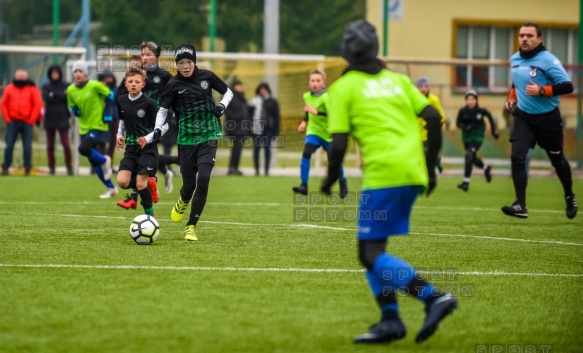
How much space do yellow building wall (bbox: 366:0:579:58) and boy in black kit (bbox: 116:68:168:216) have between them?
24053mm

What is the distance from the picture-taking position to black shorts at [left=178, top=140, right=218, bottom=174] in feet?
37.5

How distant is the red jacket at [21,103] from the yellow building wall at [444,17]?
15.4 metres

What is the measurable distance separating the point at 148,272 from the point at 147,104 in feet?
14.4

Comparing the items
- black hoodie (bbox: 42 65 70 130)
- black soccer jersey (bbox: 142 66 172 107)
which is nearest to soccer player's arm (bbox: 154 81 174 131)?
black soccer jersey (bbox: 142 66 172 107)

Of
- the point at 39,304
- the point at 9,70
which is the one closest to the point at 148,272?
the point at 39,304

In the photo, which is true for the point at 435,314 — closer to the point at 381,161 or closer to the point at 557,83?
the point at 381,161

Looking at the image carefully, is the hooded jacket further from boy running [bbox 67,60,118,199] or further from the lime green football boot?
the lime green football boot

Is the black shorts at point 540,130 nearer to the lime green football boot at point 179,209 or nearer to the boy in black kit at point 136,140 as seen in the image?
the lime green football boot at point 179,209

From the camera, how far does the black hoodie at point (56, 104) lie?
23.7 metres

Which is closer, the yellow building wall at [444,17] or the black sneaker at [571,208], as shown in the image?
the black sneaker at [571,208]

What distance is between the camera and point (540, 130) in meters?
13.0

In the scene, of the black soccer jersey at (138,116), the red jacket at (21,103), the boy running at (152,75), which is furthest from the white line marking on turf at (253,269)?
the red jacket at (21,103)

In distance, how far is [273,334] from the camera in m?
6.43

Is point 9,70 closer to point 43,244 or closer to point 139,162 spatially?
point 139,162
